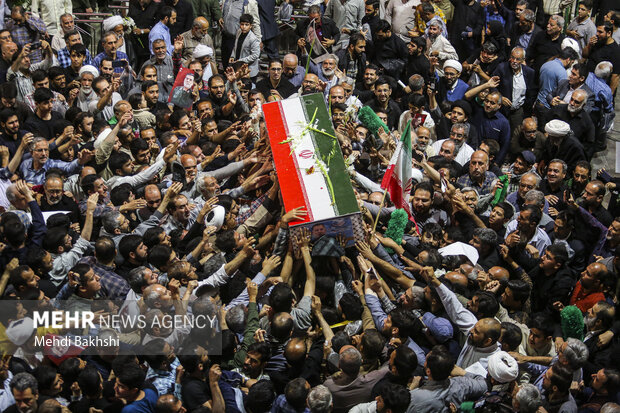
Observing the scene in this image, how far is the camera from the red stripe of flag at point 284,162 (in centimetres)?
891

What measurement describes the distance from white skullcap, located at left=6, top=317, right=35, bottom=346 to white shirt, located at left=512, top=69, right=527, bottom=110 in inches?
320

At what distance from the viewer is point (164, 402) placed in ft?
23.6

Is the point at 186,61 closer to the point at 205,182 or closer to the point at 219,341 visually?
the point at 205,182

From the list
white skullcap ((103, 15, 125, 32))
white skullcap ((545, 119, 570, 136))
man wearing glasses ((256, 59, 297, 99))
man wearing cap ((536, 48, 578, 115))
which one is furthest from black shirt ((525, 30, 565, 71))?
white skullcap ((103, 15, 125, 32))

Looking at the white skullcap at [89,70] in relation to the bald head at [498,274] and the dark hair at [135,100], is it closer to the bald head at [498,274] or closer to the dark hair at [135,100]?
the dark hair at [135,100]

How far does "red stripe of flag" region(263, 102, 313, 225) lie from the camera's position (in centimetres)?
891

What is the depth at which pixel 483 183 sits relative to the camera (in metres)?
10.9

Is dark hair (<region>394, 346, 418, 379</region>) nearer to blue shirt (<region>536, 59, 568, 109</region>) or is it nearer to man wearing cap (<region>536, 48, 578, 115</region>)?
man wearing cap (<region>536, 48, 578, 115</region>)

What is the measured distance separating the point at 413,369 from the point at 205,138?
5.11 metres

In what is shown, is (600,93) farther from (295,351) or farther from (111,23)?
(295,351)

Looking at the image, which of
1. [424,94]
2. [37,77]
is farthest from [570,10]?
[37,77]

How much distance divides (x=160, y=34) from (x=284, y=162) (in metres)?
5.14

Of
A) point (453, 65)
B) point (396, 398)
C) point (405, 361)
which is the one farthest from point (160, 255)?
point (453, 65)

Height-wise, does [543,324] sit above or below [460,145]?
below
